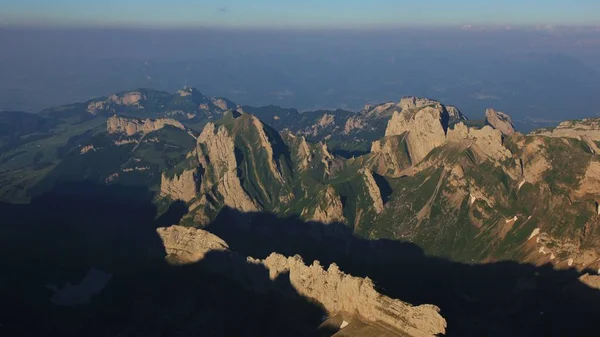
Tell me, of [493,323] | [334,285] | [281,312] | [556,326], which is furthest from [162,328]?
[556,326]

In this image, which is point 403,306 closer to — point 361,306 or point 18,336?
point 361,306

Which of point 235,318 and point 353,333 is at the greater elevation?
point 353,333

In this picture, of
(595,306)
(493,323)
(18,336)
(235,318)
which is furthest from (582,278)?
(18,336)

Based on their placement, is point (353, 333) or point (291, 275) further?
point (291, 275)

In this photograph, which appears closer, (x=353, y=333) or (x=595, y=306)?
(x=353, y=333)

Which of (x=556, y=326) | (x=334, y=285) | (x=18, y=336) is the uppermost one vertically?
(x=334, y=285)

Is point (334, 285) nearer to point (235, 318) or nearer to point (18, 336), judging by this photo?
point (235, 318)

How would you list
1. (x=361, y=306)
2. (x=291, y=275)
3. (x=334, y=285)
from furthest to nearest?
(x=291, y=275), (x=334, y=285), (x=361, y=306)

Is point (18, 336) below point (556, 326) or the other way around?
below

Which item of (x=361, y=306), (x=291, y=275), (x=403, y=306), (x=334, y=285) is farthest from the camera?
(x=291, y=275)
